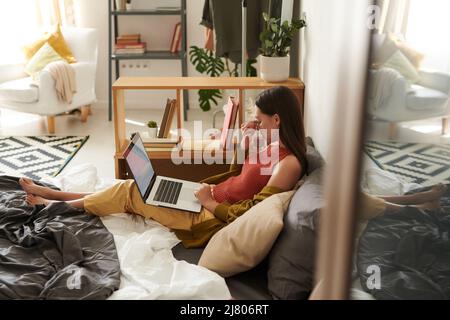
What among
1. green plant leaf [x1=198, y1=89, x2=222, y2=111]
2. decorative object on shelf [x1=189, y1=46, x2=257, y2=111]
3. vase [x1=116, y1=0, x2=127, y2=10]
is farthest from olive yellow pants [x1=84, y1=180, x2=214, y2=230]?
vase [x1=116, y1=0, x2=127, y2=10]

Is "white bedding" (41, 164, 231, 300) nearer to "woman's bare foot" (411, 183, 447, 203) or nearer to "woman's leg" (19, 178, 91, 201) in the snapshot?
"woman's leg" (19, 178, 91, 201)

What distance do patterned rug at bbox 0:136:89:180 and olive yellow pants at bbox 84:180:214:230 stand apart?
1469mm

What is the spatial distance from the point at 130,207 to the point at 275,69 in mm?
1230

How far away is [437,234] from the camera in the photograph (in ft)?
4.07

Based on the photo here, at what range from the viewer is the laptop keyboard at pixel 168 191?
2285 mm

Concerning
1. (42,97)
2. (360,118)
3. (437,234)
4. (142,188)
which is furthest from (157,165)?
(360,118)

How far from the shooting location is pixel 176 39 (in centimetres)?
522

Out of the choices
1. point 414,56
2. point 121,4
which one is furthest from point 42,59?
point 414,56

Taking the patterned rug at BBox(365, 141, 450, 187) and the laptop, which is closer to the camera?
the patterned rug at BBox(365, 141, 450, 187)

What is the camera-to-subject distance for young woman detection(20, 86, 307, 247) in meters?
2.09

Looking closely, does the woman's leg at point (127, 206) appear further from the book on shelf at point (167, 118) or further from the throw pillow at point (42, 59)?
the throw pillow at point (42, 59)

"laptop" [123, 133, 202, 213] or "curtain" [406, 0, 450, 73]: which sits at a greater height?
"curtain" [406, 0, 450, 73]

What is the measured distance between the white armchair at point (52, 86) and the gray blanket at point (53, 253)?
2230 mm

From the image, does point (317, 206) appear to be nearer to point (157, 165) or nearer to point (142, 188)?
point (142, 188)
